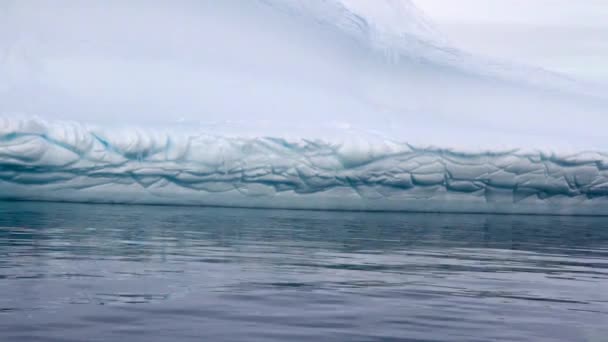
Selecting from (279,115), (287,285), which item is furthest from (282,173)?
(287,285)

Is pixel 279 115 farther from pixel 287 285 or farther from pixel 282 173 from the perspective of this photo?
pixel 287 285

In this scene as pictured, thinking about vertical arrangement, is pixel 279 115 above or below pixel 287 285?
above

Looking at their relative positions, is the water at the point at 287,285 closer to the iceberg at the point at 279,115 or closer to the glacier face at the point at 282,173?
the glacier face at the point at 282,173

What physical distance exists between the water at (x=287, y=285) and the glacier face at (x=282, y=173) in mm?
4089

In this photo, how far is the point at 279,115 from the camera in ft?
52.3

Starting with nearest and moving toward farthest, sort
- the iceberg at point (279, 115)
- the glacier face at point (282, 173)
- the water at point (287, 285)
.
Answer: the water at point (287, 285) < the glacier face at point (282, 173) < the iceberg at point (279, 115)

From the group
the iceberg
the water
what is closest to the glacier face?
the iceberg

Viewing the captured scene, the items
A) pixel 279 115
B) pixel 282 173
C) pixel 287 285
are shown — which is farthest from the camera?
pixel 279 115

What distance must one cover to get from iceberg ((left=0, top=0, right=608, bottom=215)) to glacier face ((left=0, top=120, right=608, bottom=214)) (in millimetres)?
27

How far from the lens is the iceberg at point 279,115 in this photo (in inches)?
575

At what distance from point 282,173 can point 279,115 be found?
123 centimetres

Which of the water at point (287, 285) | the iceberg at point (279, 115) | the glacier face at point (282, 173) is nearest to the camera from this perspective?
the water at point (287, 285)

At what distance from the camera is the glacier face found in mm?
14156

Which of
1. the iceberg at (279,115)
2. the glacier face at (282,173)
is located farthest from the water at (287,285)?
the iceberg at (279,115)
